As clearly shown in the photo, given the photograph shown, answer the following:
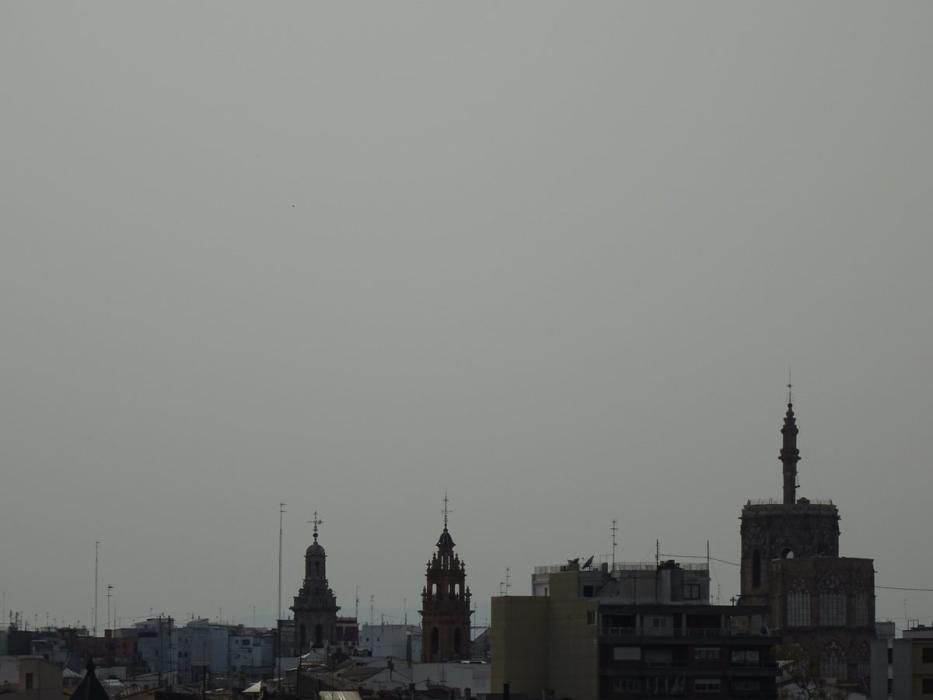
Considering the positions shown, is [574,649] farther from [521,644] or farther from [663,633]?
[521,644]

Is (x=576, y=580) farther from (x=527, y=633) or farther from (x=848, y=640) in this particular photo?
(x=848, y=640)

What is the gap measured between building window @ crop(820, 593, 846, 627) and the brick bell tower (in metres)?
30.4

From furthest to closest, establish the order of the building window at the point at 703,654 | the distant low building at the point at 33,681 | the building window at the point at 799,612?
the building window at the point at 799,612
the building window at the point at 703,654
the distant low building at the point at 33,681

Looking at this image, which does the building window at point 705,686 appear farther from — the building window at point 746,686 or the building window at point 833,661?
the building window at point 833,661

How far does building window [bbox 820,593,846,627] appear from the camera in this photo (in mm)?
195250

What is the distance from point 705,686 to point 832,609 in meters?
67.3

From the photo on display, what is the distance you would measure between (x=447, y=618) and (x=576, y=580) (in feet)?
185

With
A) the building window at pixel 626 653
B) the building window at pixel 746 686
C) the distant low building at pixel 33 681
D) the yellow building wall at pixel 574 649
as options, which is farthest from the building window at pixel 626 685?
the distant low building at pixel 33 681

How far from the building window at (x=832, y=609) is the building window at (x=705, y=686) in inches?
2626

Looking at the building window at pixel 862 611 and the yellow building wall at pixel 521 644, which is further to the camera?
the building window at pixel 862 611

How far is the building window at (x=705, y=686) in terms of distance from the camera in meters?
130

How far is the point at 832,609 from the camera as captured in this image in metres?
195

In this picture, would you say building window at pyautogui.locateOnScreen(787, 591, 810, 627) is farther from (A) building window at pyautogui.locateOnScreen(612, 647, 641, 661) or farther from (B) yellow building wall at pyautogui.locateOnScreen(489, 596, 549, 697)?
(A) building window at pyautogui.locateOnScreen(612, 647, 641, 661)

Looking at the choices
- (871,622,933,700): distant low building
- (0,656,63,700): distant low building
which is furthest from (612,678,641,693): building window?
(0,656,63,700): distant low building
